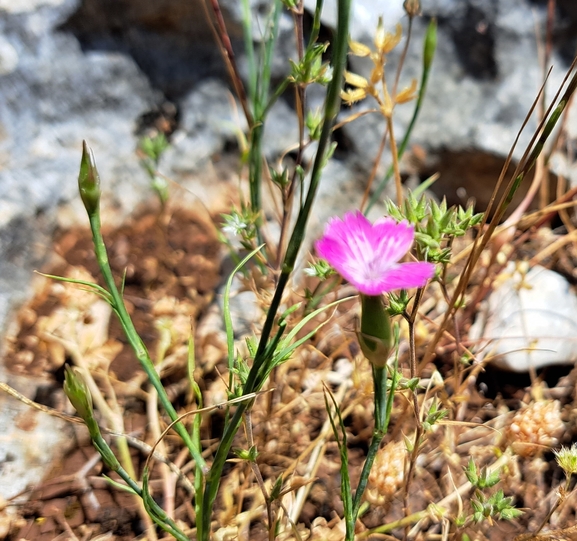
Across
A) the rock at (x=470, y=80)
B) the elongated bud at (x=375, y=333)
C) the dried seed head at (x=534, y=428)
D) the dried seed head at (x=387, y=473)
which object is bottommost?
the dried seed head at (x=387, y=473)

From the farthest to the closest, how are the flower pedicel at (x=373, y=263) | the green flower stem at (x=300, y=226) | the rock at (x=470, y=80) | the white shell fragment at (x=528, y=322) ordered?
the rock at (x=470, y=80)
the white shell fragment at (x=528, y=322)
the flower pedicel at (x=373, y=263)
the green flower stem at (x=300, y=226)

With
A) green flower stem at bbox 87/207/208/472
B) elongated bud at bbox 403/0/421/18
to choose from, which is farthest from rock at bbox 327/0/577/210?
green flower stem at bbox 87/207/208/472

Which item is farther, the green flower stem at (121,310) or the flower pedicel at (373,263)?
the green flower stem at (121,310)

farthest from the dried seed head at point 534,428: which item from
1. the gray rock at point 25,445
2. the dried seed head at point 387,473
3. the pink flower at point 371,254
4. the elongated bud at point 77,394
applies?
the gray rock at point 25,445

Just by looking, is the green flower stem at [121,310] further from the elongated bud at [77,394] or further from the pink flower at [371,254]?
the pink flower at [371,254]

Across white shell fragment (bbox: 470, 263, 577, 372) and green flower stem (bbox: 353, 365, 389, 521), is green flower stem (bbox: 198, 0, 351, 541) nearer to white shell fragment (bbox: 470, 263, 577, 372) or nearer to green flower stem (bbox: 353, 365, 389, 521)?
green flower stem (bbox: 353, 365, 389, 521)

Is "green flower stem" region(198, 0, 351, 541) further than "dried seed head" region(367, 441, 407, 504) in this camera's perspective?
No

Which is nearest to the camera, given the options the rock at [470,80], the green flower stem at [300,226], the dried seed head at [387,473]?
the green flower stem at [300,226]

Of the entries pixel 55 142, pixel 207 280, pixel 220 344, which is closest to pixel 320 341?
pixel 220 344
